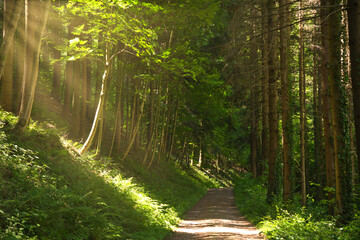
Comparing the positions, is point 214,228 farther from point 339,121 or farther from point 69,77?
point 69,77

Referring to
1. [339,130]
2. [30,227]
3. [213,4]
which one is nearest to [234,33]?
[213,4]

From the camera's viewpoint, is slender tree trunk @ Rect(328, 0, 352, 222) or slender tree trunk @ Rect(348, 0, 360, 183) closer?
slender tree trunk @ Rect(348, 0, 360, 183)

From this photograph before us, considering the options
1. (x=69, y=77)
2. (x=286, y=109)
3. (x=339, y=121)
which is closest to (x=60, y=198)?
(x=339, y=121)

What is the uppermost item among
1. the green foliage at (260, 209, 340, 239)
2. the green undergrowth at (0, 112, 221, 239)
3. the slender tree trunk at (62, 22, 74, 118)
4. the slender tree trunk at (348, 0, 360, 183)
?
the slender tree trunk at (62, 22, 74, 118)

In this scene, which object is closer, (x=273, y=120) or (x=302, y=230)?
(x=302, y=230)

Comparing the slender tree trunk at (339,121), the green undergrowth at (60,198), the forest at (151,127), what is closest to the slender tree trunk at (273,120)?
the forest at (151,127)

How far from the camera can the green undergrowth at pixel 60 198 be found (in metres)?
5.36

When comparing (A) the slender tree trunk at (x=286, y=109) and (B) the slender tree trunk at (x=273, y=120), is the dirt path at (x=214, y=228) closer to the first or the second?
(B) the slender tree trunk at (x=273, y=120)

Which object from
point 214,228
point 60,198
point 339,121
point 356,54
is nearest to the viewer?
point 356,54

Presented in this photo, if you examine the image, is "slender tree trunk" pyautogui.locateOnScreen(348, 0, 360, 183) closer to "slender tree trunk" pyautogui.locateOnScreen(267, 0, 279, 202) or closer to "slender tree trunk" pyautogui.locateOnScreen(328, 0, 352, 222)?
"slender tree trunk" pyautogui.locateOnScreen(328, 0, 352, 222)

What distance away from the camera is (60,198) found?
639 centimetres

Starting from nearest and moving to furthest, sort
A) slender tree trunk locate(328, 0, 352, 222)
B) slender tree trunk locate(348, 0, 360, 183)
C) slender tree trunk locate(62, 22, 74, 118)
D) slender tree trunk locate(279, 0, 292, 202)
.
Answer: slender tree trunk locate(348, 0, 360, 183) → slender tree trunk locate(328, 0, 352, 222) → slender tree trunk locate(279, 0, 292, 202) → slender tree trunk locate(62, 22, 74, 118)

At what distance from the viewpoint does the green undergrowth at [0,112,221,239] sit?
5.36 metres

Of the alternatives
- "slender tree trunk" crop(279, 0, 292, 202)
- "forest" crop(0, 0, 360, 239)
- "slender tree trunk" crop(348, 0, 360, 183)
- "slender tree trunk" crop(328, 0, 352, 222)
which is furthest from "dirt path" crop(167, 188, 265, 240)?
"slender tree trunk" crop(348, 0, 360, 183)
